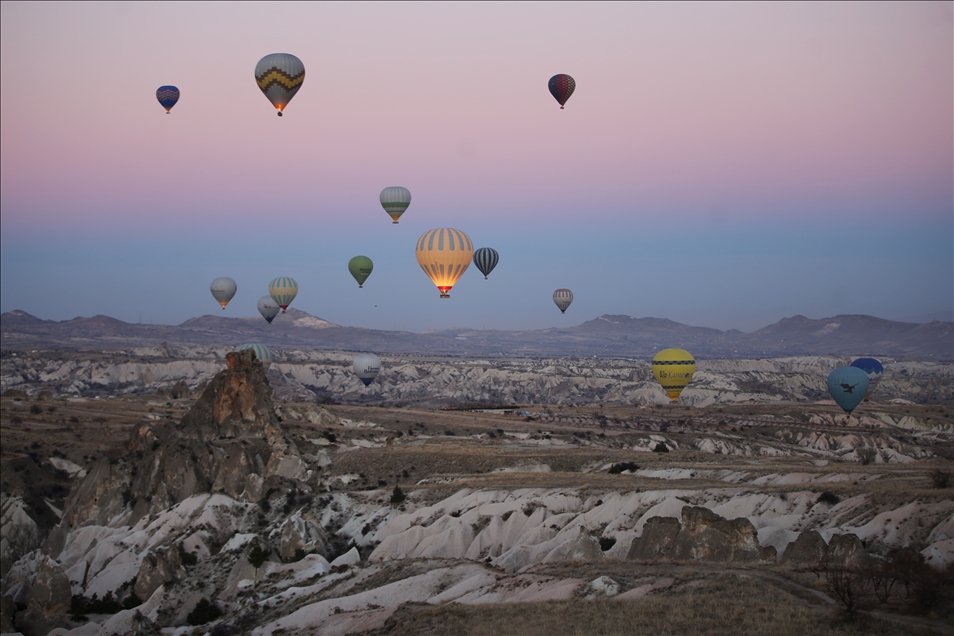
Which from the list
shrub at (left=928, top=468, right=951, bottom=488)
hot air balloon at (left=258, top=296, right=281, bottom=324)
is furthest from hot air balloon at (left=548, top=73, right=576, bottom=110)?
hot air balloon at (left=258, top=296, right=281, bottom=324)

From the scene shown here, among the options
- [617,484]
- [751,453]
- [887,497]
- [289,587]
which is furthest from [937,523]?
[751,453]

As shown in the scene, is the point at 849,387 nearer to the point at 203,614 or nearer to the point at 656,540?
the point at 656,540

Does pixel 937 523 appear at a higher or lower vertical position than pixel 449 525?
higher

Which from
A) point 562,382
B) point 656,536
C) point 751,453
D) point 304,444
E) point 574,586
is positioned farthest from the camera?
point 562,382

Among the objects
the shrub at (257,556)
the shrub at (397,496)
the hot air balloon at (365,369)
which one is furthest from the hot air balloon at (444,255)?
the hot air balloon at (365,369)

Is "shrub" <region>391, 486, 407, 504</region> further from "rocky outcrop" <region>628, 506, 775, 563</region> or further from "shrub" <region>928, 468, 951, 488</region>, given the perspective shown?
"shrub" <region>928, 468, 951, 488</region>

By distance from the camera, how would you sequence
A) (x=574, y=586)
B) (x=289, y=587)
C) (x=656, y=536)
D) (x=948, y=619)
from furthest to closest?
(x=289, y=587)
(x=656, y=536)
(x=574, y=586)
(x=948, y=619)

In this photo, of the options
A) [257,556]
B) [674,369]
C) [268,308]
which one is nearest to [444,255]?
[674,369]

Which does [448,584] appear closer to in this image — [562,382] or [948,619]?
[948,619]
